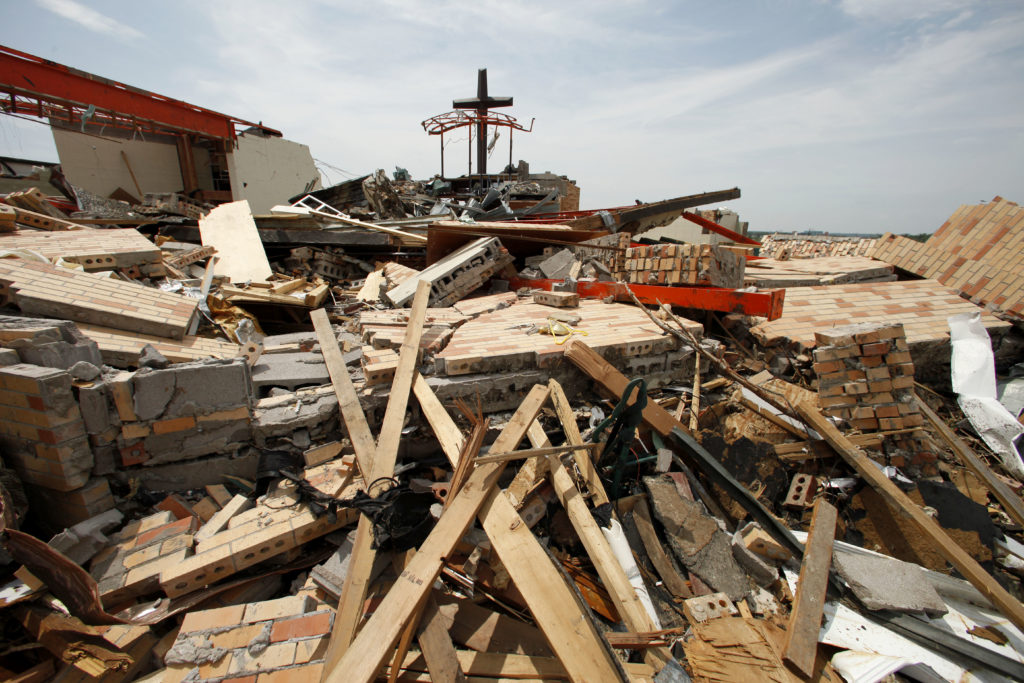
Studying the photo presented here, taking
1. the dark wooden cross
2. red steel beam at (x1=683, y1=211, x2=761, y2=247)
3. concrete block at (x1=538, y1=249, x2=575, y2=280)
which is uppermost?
the dark wooden cross

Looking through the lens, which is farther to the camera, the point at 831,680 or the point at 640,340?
the point at 640,340

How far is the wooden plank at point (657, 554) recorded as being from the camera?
8.62 feet

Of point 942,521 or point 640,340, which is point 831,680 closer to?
point 942,521

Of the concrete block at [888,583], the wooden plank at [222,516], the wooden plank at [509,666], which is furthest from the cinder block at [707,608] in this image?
the wooden plank at [222,516]

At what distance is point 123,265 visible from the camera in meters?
5.03

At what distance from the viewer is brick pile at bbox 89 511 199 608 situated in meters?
2.37

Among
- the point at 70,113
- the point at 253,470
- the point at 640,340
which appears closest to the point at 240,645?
the point at 253,470

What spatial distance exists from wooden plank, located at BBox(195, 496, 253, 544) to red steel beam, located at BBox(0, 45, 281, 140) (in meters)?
10.8

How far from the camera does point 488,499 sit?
2365mm

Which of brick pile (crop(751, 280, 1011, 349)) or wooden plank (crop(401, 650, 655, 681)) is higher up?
brick pile (crop(751, 280, 1011, 349))

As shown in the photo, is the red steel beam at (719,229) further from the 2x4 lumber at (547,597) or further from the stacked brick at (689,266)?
the 2x4 lumber at (547,597)

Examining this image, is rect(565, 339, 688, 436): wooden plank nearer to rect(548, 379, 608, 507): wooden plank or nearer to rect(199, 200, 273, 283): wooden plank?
rect(548, 379, 608, 507): wooden plank

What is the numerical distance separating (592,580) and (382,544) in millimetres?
1315

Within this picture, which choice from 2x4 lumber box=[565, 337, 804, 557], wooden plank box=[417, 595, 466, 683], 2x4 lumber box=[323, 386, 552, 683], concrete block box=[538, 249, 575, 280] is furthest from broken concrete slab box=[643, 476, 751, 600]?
concrete block box=[538, 249, 575, 280]
